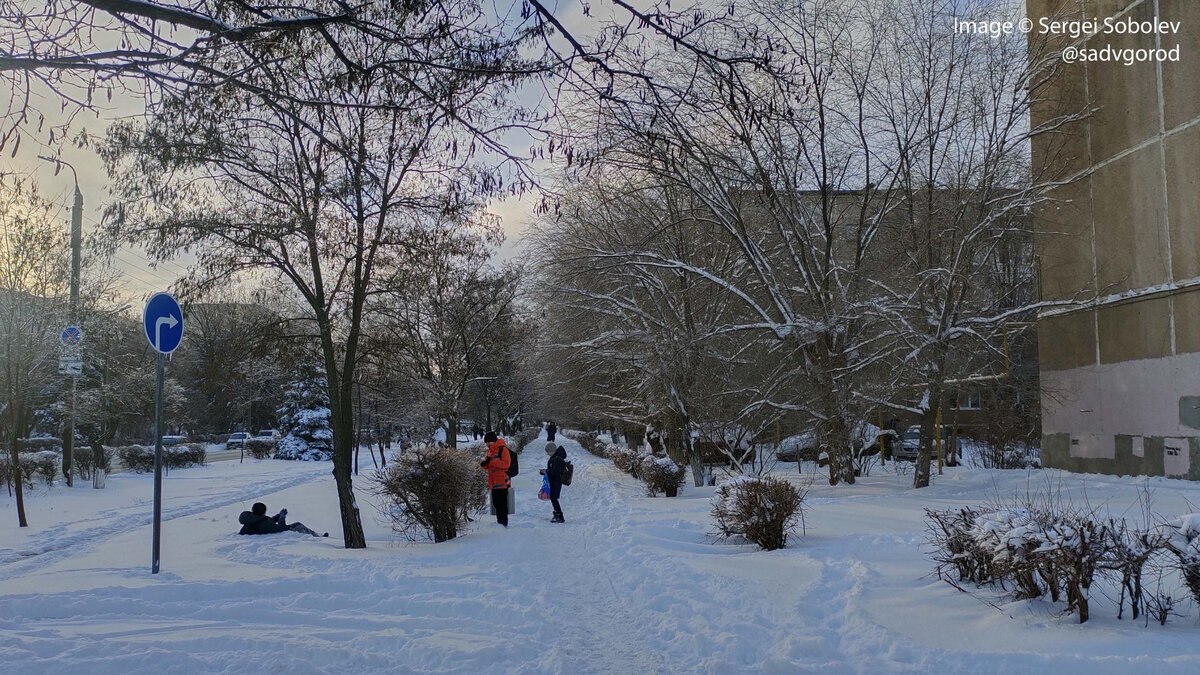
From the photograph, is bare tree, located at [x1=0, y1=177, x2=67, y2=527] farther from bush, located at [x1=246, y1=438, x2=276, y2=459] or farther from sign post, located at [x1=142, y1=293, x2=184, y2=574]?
bush, located at [x1=246, y1=438, x2=276, y2=459]

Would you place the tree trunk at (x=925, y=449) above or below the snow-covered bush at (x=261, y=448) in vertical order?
above

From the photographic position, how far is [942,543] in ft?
24.4

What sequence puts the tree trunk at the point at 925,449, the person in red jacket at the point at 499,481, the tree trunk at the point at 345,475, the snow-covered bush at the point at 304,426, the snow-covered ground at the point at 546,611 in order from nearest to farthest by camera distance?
the snow-covered ground at the point at 546,611 → the tree trunk at the point at 345,475 → the person in red jacket at the point at 499,481 → the tree trunk at the point at 925,449 → the snow-covered bush at the point at 304,426

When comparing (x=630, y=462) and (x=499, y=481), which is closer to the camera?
(x=499, y=481)

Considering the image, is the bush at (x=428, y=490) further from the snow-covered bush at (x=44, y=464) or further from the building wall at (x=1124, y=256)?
the snow-covered bush at (x=44, y=464)

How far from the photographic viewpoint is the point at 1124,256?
1783cm

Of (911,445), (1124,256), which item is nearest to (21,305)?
(1124,256)

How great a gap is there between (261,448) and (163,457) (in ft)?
38.9

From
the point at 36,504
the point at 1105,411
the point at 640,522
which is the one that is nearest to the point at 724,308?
the point at 1105,411

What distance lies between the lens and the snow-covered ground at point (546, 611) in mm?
5254

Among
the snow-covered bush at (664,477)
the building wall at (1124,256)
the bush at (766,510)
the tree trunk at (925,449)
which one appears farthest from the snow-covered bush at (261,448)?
the bush at (766,510)

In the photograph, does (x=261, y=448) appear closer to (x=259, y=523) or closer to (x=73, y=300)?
(x=73, y=300)

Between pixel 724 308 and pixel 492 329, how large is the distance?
766cm

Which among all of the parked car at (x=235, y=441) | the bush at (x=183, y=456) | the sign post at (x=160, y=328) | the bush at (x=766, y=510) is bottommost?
the parked car at (x=235, y=441)
